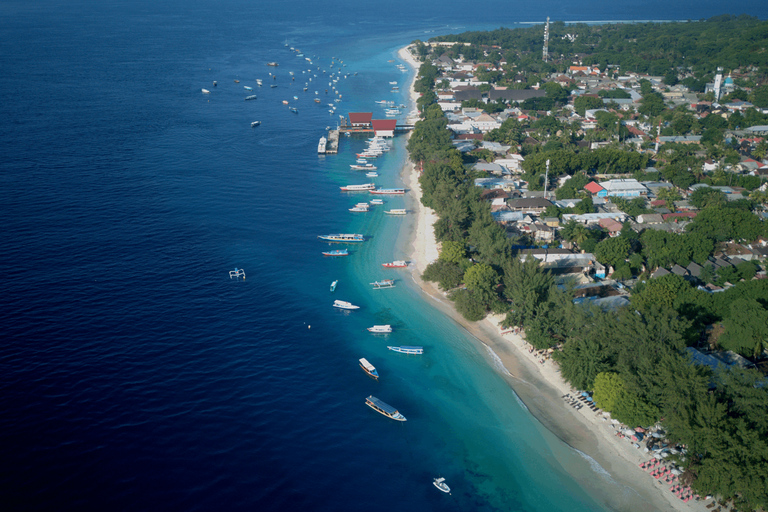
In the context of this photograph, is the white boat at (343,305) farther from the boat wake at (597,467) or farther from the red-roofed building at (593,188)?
the red-roofed building at (593,188)

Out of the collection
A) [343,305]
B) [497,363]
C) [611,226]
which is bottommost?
[497,363]

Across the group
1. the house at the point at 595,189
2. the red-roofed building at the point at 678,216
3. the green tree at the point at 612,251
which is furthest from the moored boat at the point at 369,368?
the house at the point at 595,189

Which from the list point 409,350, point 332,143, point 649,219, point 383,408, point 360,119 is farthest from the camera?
point 360,119

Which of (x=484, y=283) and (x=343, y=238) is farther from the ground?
(x=343, y=238)

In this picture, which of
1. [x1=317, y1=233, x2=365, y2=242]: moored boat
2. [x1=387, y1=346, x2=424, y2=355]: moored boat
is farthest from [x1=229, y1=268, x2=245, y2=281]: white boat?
[x1=387, y1=346, x2=424, y2=355]: moored boat

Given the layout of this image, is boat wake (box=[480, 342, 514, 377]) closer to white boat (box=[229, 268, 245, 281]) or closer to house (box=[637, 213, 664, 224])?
white boat (box=[229, 268, 245, 281])

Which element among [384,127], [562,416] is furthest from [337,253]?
[384,127]

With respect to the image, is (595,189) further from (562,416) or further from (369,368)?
(369,368)
